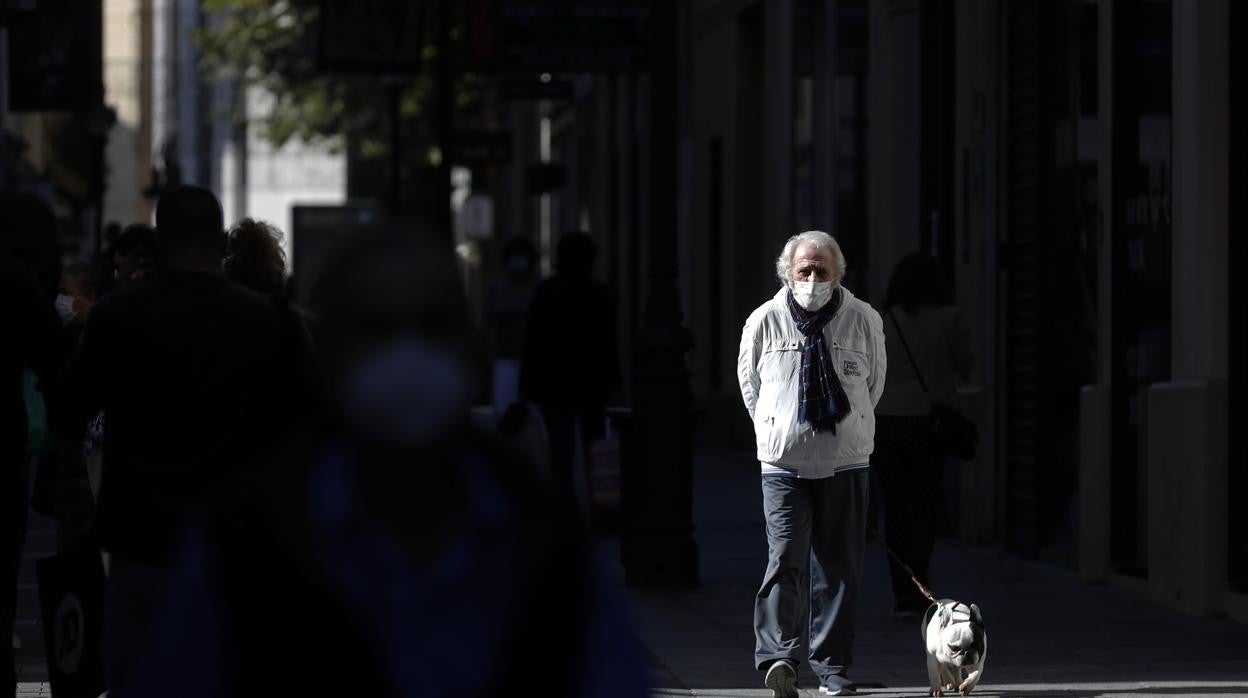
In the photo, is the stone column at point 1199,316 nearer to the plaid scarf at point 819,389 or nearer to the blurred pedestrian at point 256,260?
the plaid scarf at point 819,389

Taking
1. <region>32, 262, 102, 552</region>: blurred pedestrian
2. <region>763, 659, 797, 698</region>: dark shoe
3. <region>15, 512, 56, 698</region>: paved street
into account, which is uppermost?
<region>32, 262, 102, 552</region>: blurred pedestrian

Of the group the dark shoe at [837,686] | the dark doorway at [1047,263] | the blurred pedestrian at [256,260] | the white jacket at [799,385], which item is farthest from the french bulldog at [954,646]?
the dark doorway at [1047,263]

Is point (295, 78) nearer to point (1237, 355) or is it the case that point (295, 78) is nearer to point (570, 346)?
point (570, 346)

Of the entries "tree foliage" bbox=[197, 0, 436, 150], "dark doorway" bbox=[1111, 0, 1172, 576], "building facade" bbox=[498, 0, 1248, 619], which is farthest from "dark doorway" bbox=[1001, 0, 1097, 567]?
"tree foliage" bbox=[197, 0, 436, 150]

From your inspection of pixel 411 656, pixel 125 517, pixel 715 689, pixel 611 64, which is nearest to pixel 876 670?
pixel 715 689

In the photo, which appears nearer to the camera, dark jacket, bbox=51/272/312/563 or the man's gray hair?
dark jacket, bbox=51/272/312/563

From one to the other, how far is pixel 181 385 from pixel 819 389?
387 centimetres

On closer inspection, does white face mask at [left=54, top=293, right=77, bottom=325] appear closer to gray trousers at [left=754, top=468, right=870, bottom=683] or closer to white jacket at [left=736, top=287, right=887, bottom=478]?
white jacket at [left=736, top=287, right=887, bottom=478]

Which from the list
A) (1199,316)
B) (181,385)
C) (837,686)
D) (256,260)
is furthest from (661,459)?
(181,385)

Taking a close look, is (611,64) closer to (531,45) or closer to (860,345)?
(531,45)

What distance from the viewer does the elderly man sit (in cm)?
820

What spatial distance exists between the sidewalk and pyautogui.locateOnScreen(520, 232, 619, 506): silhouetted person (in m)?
1.07

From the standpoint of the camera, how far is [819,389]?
8.17 metres

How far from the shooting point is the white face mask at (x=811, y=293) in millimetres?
8234
